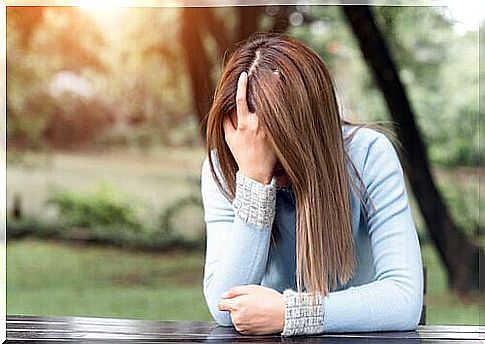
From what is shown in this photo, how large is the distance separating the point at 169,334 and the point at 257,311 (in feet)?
0.30

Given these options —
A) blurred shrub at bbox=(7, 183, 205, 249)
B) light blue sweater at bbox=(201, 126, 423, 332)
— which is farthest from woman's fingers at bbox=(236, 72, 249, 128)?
blurred shrub at bbox=(7, 183, 205, 249)

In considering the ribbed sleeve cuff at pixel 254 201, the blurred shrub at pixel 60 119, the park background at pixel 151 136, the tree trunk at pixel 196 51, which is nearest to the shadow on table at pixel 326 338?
the ribbed sleeve cuff at pixel 254 201

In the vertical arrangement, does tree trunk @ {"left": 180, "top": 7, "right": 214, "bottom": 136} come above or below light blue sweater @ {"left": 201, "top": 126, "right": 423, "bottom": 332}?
above

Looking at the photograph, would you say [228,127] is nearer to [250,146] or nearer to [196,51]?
[250,146]

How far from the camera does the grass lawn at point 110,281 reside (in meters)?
3.62

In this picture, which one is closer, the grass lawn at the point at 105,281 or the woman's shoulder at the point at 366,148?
the woman's shoulder at the point at 366,148

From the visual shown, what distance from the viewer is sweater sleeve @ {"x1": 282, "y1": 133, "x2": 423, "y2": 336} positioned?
2.92ft

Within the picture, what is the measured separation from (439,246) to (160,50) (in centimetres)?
141

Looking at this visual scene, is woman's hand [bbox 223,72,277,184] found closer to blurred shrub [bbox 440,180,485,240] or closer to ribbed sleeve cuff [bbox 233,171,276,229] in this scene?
ribbed sleeve cuff [bbox 233,171,276,229]

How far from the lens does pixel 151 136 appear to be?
3.81 meters

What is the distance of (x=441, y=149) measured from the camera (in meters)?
3.63

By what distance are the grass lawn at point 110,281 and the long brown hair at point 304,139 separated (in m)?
2.66

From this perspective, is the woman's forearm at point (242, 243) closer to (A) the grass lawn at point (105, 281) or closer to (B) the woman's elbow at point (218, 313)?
(B) the woman's elbow at point (218, 313)

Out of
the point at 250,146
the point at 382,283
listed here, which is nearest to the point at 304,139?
the point at 250,146
